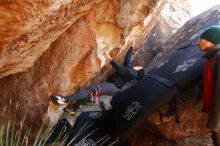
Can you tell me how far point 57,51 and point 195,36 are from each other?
297 cm

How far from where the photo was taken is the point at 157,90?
15.8 feet

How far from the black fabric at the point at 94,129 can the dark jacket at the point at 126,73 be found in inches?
43.5

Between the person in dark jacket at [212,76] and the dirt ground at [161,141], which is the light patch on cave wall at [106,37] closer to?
the dirt ground at [161,141]

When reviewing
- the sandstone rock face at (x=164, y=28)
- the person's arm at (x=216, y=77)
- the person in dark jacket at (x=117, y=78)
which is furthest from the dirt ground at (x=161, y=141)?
the sandstone rock face at (x=164, y=28)

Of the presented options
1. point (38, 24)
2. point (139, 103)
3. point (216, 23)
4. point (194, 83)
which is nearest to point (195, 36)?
point (216, 23)

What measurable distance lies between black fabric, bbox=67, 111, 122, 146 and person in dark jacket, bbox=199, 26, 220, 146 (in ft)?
7.02

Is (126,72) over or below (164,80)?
below

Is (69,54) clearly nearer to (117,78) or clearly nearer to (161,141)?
(117,78)

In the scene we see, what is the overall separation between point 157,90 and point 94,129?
6.09 feet

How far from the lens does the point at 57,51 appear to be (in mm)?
5613

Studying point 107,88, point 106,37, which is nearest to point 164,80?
point 106,37

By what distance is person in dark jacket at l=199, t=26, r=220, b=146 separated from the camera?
3.50 m

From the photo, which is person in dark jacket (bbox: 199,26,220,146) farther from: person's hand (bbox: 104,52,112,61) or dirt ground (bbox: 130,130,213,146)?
person's hand (bbox: 104,52,112,61)

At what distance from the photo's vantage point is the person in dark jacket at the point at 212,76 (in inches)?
138
